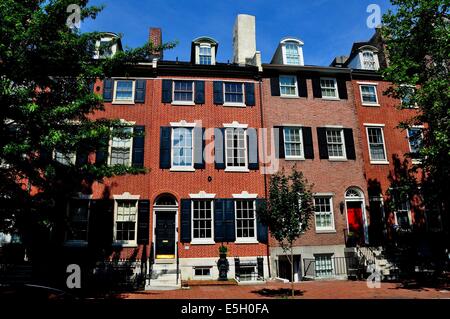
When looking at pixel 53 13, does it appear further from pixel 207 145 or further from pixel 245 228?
pixel 245 228

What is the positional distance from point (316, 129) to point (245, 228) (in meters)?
7.40

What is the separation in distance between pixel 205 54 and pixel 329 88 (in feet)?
26.7

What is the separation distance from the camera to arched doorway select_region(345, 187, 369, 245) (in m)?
18.5

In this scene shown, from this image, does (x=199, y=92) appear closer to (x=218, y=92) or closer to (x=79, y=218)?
(x=218, y=92)

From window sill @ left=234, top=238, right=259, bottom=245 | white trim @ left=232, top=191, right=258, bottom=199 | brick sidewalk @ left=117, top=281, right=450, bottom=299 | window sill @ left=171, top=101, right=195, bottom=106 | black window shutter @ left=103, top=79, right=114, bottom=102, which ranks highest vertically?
black window shutter @ left=103, top=79, right=114, bottom=102

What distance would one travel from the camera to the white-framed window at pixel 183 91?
18.6 meters

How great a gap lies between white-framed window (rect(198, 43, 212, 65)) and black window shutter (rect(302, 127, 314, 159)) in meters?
7.26

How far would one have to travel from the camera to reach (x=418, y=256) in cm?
1712

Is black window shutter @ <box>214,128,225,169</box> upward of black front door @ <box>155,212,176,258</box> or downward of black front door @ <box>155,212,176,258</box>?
upward

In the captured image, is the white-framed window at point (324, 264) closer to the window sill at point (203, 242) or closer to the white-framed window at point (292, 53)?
the window sill at point (203, 242)

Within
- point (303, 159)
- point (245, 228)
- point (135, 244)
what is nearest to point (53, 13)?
point (135, 244)

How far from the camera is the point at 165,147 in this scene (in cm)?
1753

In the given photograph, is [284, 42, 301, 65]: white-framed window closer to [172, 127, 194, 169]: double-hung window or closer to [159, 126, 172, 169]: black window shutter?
[172, 127, 194, 169]: double-hung window

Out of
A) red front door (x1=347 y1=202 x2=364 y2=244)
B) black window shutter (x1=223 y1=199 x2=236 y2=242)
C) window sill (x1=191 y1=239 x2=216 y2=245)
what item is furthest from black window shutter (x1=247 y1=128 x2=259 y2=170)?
red front door (x1=347 y1=202 x2=364 y2=244)
